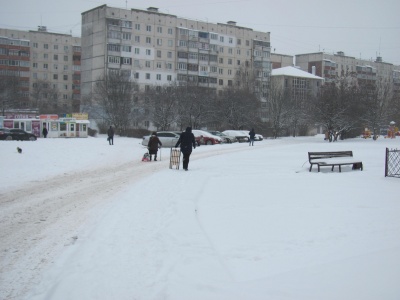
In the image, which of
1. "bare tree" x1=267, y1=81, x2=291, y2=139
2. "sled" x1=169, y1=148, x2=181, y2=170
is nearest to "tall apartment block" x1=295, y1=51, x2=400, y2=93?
"bare tree" x1=267, y1=81, x2=291, y2=139

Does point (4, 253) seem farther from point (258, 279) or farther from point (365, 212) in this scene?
point (365, 212)

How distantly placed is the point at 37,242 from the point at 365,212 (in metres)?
6.99

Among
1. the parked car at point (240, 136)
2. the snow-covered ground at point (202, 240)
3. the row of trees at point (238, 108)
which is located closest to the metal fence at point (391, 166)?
the snow-covered ground at point (202, 240)

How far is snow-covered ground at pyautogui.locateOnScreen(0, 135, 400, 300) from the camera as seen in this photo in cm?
549

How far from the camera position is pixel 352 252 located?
6793mm

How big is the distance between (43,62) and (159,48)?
32934 millimetres

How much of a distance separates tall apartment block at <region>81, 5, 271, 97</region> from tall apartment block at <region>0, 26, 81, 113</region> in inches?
757

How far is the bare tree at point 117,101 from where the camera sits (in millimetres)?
59781

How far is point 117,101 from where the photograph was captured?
197 ft

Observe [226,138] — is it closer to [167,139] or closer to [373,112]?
[167,139]

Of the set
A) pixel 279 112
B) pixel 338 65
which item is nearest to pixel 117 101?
pixel 279 112

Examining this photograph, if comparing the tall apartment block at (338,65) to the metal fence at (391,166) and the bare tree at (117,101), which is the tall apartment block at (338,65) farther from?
the metal fence at (391,166)

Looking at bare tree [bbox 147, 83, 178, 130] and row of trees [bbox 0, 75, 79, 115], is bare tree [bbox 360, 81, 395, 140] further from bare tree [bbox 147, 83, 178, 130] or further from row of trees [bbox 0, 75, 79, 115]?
row of trees [bbox 0, 75, 79, 115]

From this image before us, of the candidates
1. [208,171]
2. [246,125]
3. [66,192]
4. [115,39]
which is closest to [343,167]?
[208,171]
